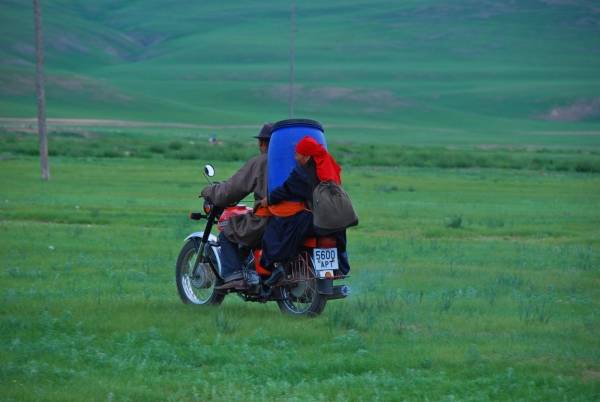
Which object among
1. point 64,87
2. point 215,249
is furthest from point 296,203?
point 64,87

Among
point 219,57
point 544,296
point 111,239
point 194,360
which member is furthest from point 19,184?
point 219,57

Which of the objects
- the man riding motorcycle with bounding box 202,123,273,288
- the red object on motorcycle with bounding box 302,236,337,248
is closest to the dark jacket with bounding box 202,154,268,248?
the man riding motorcycle with bounding box 202,123,273,288

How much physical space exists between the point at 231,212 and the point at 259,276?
792 mm

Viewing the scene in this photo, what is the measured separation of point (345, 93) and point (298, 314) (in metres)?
114

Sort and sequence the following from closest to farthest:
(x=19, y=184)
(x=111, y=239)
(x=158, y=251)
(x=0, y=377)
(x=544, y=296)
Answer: (x=0, y=377) < (x=544, y=296) < (x=158, y=251) < (x=111, y=239) < (x=19, y=184)

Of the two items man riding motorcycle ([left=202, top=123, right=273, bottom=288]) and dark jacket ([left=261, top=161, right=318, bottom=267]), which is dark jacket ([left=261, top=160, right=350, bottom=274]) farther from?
man riding motorcycle ([left=202, top=123, right=273, bottom=288])

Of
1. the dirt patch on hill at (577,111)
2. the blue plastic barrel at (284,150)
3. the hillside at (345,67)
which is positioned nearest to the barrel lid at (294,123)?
the blue plastic barrel at (284,150)

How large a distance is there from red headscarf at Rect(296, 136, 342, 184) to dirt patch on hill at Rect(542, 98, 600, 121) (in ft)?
367

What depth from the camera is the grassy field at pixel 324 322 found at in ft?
27.6

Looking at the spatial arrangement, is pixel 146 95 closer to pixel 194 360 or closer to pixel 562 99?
pixel 562 99

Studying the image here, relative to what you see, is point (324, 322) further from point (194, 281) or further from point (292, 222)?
point (194, 281)

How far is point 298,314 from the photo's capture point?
37.1 feet

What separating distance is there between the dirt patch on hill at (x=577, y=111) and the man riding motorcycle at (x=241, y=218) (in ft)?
365

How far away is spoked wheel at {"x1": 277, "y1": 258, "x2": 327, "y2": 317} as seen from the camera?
1109 centimetres
